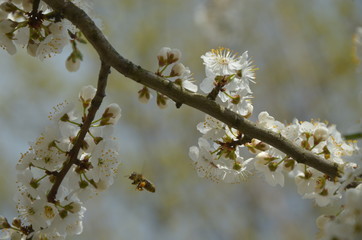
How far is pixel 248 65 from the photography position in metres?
1.95

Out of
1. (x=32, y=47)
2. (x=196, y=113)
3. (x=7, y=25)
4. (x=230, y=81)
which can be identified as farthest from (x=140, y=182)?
(x=196, y=113)

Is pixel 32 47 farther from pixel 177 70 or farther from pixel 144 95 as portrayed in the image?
pixel 177 70

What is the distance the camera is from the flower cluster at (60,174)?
1.74 m

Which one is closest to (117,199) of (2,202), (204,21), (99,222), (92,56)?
(99,222)

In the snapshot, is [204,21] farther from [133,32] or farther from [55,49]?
[55,49]

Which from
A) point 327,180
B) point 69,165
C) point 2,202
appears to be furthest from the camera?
point 2,202

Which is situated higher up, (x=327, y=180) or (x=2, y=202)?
(x=2, y=202)

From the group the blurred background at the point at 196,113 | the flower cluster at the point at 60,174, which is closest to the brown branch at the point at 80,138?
the flower cluster at the point at 60,174

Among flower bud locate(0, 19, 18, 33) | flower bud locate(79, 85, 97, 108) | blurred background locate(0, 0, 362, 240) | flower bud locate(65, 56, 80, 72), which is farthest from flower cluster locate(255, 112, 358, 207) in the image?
blurred background locate(0, 0, 362, 240)

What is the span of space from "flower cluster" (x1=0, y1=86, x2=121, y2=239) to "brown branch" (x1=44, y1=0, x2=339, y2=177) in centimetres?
29

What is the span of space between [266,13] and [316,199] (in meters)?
7.56

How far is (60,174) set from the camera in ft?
5.69

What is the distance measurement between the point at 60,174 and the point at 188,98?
0.56m

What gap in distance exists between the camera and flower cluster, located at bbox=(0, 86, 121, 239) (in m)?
1.74
